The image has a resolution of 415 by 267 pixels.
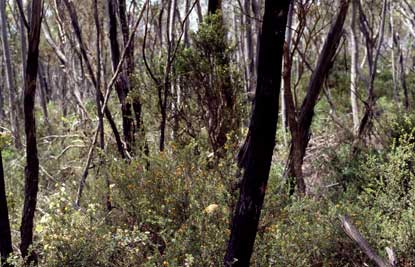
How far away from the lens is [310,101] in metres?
5.86

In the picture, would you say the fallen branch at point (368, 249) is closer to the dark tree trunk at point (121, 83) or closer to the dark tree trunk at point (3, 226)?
the dark tree trunk at point (3, 226)

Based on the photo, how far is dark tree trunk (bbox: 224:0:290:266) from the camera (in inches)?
113

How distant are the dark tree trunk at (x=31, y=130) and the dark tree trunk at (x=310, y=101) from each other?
2.59 metres

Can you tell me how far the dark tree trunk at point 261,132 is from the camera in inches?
113

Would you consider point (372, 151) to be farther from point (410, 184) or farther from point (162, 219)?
point (162, 219)

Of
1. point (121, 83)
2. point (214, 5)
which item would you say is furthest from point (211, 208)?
point (214, 5)

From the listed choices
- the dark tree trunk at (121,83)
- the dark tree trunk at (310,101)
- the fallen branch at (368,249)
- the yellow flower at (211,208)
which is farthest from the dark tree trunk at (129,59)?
the fallen branch at (368,249)

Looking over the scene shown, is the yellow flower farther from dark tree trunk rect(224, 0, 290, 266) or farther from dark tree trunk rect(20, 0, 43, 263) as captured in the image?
dark tree trunk rect(20, 0, 43, 263)

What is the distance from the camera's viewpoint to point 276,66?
9.46 feet

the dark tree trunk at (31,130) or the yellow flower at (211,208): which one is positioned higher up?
the dark tree trunk at (31,130)

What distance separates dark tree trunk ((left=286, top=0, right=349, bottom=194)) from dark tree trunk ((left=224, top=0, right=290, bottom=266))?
2471 millimetres

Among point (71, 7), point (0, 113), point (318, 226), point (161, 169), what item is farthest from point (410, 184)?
point (0, 113)

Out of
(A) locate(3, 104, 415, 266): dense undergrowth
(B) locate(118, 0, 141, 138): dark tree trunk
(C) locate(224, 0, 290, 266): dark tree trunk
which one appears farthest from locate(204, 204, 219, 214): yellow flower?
(B) locate(118, 0, 141, 138): dark tree trunk

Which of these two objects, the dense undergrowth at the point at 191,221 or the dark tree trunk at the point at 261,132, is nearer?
the dark tree trunk at the point at 261,132
